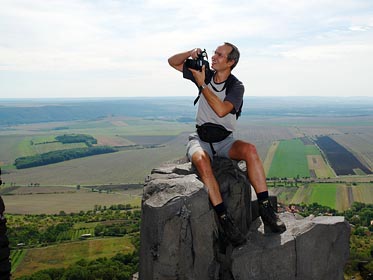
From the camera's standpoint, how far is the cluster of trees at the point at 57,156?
451 feet

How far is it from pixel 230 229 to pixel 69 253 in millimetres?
52936

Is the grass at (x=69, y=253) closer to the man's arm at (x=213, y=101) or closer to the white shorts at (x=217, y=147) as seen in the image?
the white shorts at (x=217, y=147)

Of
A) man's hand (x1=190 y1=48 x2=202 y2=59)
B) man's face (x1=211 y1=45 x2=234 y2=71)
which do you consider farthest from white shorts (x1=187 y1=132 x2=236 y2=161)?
man's hand (x1=190 y1=48 x2=202 y2=59)

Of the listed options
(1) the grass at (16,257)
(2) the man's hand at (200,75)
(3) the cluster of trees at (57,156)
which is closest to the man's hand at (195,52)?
(2) the man's hand at (200,75)

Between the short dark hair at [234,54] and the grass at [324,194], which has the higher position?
the short dark hair at [234,54]

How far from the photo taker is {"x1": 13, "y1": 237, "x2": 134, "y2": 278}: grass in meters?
53.2

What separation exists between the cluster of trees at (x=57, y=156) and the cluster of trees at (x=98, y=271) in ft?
313

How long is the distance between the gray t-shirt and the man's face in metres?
0.40

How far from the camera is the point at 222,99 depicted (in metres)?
9.93

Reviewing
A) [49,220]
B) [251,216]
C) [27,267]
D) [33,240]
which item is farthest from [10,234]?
[251,216]

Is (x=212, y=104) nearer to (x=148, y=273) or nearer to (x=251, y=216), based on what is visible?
(x=251, y=216)

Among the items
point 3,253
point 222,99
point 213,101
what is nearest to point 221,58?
point 222,99

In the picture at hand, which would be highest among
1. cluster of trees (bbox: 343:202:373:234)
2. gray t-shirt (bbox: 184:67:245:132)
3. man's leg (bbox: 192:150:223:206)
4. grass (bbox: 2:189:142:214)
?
gray t-shirt (bbox: 184:67:245:132)

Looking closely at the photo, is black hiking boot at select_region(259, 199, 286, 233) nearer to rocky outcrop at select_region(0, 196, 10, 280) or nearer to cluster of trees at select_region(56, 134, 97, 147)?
rocky outcrop at select_region(0, 196, 10, 280)
